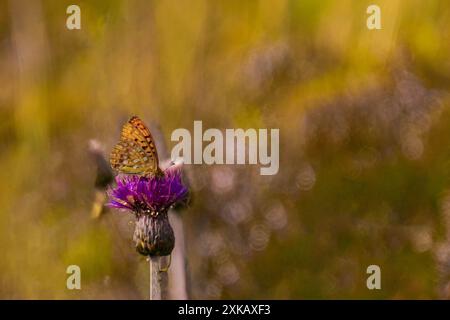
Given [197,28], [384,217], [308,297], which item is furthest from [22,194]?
[384,217]

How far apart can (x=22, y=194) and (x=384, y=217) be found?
5.03ft

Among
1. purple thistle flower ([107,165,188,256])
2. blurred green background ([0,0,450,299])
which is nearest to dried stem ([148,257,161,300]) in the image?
purple thistle flower ([107,165,188,256])

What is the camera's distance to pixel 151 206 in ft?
9.18

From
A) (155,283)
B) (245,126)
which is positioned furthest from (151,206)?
(245,126)

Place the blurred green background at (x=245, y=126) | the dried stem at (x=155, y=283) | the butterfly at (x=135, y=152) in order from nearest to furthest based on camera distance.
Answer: the dried stem at (x=155, y=283), the butterfly at (x=135, y=152), the blurred green background at (x=245, y=126)

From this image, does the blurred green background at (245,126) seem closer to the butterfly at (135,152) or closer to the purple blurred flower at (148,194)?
the butterfly at (135,152)

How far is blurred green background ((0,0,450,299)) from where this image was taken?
315 centimetres

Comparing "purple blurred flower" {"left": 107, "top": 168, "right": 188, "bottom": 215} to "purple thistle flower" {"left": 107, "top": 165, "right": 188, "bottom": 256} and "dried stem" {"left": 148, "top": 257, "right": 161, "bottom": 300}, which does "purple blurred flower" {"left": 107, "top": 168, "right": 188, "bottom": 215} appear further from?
"dried stem" {"left": 148, "top": 257, "right": 161, "bottom": 300}

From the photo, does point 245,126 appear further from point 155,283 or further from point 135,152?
point 155,283

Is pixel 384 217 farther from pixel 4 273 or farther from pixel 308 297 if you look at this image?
pixel 4 273

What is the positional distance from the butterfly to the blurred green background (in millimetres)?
79

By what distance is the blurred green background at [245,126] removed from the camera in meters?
3.15

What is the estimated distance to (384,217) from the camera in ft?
10.4

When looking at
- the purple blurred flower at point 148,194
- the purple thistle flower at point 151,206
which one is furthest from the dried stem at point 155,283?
the purple blurred flower at point 148,194
